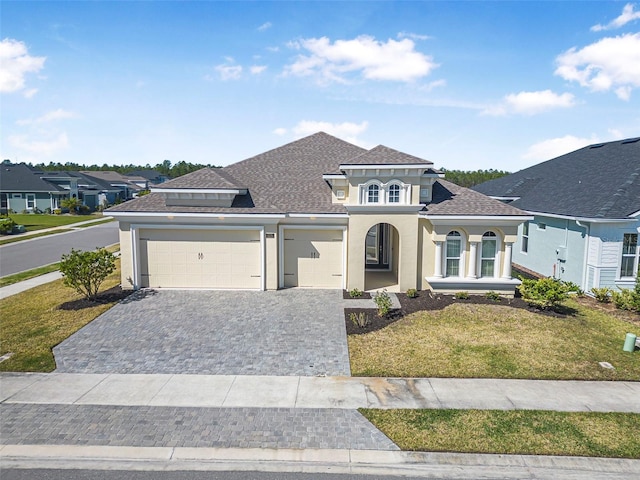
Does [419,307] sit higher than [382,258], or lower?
lower

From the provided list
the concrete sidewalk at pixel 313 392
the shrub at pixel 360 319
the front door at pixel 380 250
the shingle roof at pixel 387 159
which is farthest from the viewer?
the front door at pixel 380 250

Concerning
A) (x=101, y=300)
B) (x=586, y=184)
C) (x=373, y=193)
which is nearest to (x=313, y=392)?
(x=373, y=193)

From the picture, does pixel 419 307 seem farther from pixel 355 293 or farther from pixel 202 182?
pixel 202 182

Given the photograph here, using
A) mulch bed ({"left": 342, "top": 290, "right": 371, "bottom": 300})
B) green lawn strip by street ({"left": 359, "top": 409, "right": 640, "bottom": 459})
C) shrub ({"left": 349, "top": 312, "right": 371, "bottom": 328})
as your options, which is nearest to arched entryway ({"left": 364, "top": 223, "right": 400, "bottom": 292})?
mulch bed ({"left": 342, "top": 290, "right": 371, "bottom": 300})

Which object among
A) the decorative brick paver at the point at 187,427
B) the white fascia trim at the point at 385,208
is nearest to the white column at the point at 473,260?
the white fascia trim at the point at 385,208

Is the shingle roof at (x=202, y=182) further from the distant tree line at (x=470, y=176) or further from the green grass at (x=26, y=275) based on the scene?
the distant tree line at (x=470, y=176)

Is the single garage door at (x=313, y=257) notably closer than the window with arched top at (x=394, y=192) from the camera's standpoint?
No

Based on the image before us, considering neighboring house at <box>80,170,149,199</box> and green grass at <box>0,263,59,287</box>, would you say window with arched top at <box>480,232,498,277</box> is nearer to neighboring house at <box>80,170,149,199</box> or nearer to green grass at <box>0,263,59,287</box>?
green grass at <box>0,263,59,287</box>
